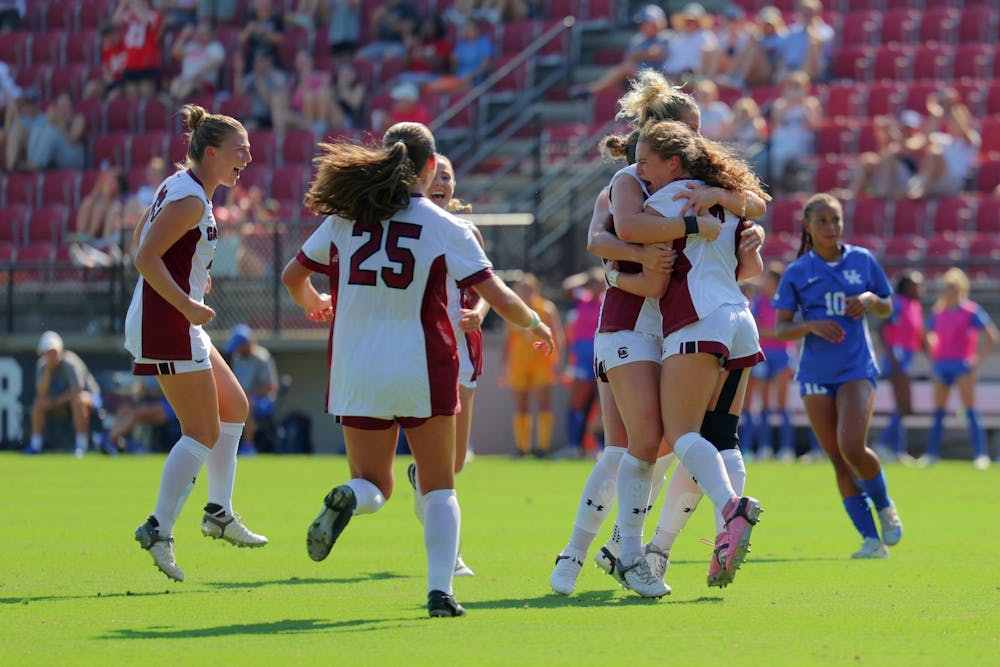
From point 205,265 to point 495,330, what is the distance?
14.2 m

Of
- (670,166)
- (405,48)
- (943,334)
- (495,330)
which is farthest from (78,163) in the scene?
(670,166)

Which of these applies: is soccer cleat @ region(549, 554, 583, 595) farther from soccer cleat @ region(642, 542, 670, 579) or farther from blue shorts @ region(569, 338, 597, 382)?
blue shorts @ region(569, 338, 597, 382)

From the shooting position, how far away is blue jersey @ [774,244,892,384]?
9.96 metres

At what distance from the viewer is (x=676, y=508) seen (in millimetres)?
7602

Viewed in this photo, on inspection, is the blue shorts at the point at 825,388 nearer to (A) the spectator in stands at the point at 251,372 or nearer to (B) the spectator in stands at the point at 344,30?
(A) the spectator in stands at the point at 251,372

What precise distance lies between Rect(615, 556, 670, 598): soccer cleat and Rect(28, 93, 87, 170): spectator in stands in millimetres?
21736

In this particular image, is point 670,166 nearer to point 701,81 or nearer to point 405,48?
point 701,81

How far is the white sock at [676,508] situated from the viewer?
7562 millimetres

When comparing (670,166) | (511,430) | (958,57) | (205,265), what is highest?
(958,57)

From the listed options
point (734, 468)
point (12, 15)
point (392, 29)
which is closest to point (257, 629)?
point (734, 468)

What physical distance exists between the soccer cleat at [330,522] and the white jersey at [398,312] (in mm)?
351

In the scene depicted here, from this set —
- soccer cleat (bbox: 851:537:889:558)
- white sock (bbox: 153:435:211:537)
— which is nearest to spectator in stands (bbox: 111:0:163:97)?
soccer cleat (bbox: 851:537:889:558)

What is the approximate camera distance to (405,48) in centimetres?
2720

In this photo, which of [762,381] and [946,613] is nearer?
[946,613]
